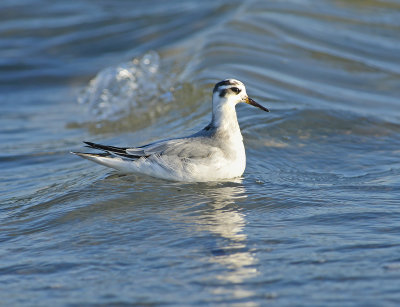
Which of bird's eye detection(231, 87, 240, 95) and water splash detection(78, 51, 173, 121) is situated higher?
bird's eye detection(231, 87, 240, 95)

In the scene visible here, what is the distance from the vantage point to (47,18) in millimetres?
19250

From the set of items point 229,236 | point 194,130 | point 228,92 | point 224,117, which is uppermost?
point 228,92

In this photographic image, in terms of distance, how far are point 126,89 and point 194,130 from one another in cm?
378

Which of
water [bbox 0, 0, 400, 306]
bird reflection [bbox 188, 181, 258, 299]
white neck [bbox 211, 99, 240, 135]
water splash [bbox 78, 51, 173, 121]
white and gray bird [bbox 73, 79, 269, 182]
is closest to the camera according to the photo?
bird reflection [bbox 188, 181, 258, 299]

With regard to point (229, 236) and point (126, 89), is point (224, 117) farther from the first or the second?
point (126, 89)

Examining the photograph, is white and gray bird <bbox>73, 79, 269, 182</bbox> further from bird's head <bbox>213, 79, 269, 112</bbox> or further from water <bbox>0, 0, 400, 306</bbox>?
bird's head <bbox>213, 79, 269, 112</bbox>

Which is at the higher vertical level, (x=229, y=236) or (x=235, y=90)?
(x=235, y=90)

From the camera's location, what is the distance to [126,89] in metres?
13.2

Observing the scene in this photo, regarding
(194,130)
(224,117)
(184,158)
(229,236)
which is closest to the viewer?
(229,236)

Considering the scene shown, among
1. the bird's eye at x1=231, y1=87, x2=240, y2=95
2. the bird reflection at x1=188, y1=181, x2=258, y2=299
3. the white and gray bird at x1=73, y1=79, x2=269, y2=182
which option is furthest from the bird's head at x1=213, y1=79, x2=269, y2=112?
the bird reflection at x1=188, y1=181, x2=258, y2=299

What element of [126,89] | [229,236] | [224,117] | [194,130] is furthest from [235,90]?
[126,89]

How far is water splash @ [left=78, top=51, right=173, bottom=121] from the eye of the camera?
12.3 m

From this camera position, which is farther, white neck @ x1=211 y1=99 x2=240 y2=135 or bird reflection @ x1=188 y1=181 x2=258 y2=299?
white neck @ x1=211 y1=99 x2=240 y2=135

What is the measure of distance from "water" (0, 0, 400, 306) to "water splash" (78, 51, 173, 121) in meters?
0.05
